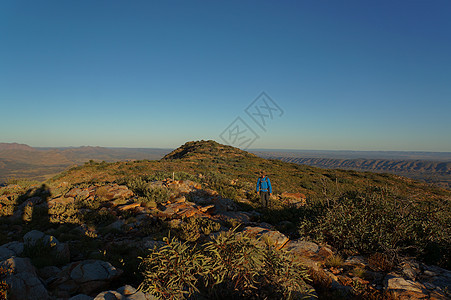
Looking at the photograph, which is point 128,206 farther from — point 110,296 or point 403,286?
point 403,286

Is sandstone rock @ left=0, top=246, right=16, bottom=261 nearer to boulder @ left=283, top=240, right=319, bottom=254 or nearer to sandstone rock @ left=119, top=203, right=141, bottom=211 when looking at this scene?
sandstone rock @ left=119, top=203, right=141, bottom=211

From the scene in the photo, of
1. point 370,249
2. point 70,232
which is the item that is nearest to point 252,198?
point 370,249

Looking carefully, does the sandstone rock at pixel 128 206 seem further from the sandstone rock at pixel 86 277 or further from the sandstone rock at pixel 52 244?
the sandstone rock at pixel 86 277

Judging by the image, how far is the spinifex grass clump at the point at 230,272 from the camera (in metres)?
3.19

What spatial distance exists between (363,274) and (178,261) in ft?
13.9

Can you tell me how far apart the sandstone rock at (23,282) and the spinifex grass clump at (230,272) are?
65.9 inches

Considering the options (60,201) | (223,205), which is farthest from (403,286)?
(60,201)

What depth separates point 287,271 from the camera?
333 cm

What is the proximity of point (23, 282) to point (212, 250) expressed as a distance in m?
3.25

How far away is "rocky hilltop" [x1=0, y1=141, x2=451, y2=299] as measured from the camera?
11.0 ft

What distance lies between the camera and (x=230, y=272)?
10.9 ft

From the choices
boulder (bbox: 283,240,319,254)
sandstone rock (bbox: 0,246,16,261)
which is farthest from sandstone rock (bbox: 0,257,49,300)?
boulder (bbox: 283,240,319,254)

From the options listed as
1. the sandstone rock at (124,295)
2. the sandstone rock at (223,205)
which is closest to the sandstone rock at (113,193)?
the sandstone rock at (223,205)

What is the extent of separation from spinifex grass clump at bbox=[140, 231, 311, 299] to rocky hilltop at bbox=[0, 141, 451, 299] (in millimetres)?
18
